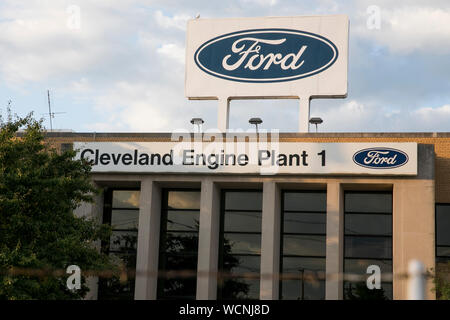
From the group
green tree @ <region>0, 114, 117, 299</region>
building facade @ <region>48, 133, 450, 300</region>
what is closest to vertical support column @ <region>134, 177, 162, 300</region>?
building facade @ <region>48, 133, 450, 300</region>

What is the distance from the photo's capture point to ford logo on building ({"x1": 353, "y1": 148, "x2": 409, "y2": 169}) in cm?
2547

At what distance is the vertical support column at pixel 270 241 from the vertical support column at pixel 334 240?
79.2 inches

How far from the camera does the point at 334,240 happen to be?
25.4m

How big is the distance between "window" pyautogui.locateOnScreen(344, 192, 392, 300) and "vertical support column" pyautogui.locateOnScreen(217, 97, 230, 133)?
5.73 meters

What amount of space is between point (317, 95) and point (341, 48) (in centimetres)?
221

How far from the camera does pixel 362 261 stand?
27.0 metres

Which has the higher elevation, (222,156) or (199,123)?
(199,123)

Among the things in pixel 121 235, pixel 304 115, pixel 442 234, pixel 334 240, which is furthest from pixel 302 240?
pixel 121 235

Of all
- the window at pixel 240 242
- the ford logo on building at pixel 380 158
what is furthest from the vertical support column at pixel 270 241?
the ford logo on building at pixel 380 158

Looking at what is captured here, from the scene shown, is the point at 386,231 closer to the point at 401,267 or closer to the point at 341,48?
the point at 401,267
